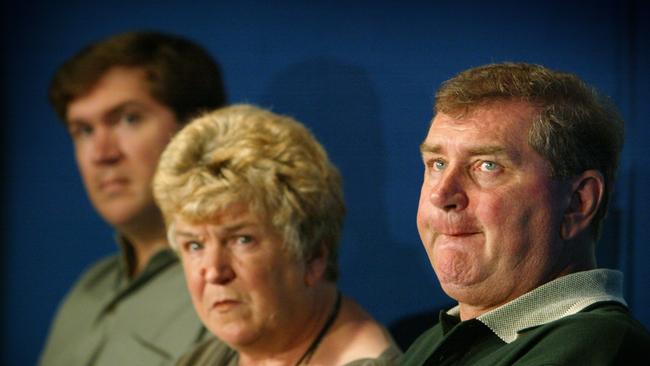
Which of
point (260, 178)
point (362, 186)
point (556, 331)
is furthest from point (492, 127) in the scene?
point (362, 186)

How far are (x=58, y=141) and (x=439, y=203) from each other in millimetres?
2152

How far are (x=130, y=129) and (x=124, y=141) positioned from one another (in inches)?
1.5

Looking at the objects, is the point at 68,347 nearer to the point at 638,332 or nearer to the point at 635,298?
the point at 635,298

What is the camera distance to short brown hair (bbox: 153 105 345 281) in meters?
2.29

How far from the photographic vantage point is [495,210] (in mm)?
1688

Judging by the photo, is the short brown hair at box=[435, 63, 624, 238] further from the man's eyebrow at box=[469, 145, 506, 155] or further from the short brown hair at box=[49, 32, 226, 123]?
the short brown hair at box=[49, 32, 226, 123]

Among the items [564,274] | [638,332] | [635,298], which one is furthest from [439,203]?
[635,298]

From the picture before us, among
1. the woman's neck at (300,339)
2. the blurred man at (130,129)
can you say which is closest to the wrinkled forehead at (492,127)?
the woman's neck at (300,339)

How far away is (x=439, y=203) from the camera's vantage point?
1734 mm

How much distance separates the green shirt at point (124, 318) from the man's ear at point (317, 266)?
0.46 meters

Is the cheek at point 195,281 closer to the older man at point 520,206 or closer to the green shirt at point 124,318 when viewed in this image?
the green shirt at point 124,318

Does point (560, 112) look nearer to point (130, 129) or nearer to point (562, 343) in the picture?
point (562, 343)

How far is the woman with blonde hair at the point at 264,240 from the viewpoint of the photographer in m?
2.29

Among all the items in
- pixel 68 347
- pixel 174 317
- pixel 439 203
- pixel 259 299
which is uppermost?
pixel 439 203
